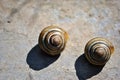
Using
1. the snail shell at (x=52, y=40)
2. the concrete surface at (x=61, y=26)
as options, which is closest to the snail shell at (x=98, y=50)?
the concrete surface at (x=61, y=26)

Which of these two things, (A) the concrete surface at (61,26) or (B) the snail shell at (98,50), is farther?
(A) the concrete surface at (61,26)

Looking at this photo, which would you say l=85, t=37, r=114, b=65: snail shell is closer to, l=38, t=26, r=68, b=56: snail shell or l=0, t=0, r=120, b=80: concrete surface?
l=0, t=0, r=120, b=80: concrete surface

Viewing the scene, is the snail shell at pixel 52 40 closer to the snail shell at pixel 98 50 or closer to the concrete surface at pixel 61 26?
the concrete surface at pixel 61 26

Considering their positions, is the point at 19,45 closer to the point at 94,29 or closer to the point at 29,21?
the point at 29,21

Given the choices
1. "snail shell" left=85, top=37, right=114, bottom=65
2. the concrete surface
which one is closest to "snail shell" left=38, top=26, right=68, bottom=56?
the concrete surface

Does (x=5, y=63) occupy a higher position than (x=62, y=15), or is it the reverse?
(x=62, y=15)

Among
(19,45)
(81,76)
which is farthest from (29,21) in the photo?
(81,76)
